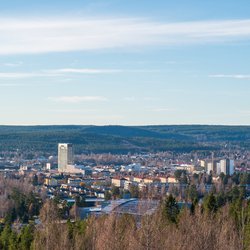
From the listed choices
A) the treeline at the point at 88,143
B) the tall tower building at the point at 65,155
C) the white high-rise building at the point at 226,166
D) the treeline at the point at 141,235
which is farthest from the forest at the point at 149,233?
the treeline at the point at 88,143

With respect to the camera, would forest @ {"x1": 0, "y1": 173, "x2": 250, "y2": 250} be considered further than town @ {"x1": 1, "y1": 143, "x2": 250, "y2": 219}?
No

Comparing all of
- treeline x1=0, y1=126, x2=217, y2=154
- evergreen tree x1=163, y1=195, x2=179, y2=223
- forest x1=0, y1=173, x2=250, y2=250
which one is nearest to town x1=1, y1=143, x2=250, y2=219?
evergreen tree x1=163, y1=195, x2=179, y2=223

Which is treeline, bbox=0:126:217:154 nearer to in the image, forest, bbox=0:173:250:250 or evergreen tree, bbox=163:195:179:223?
evergreen tree, bbox=163:195:179:223

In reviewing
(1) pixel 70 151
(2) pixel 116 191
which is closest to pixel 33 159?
(1) pixel 70 151

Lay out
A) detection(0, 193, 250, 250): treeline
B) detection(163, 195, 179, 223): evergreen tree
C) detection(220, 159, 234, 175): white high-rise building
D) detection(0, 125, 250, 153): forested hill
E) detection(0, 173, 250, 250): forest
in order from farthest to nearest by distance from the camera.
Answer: detection(0, 125, 250, 153): forested hill, detection(220, 159, 234, 175): white high-rise building, detection(163, 195, 179, 223): evergreen tree, detection(0, 173, 250, 250): forest, detection(0, 193, 250, 250): treeline

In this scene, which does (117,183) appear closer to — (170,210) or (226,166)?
(226,166)

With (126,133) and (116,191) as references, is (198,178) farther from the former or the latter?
(126,133)

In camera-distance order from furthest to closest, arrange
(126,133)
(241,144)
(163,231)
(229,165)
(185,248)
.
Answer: (126,133) < (241,144) < (229,165) < (163,231) < (185,248)

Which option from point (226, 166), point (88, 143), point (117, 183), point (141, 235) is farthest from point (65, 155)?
point (141, 235)
